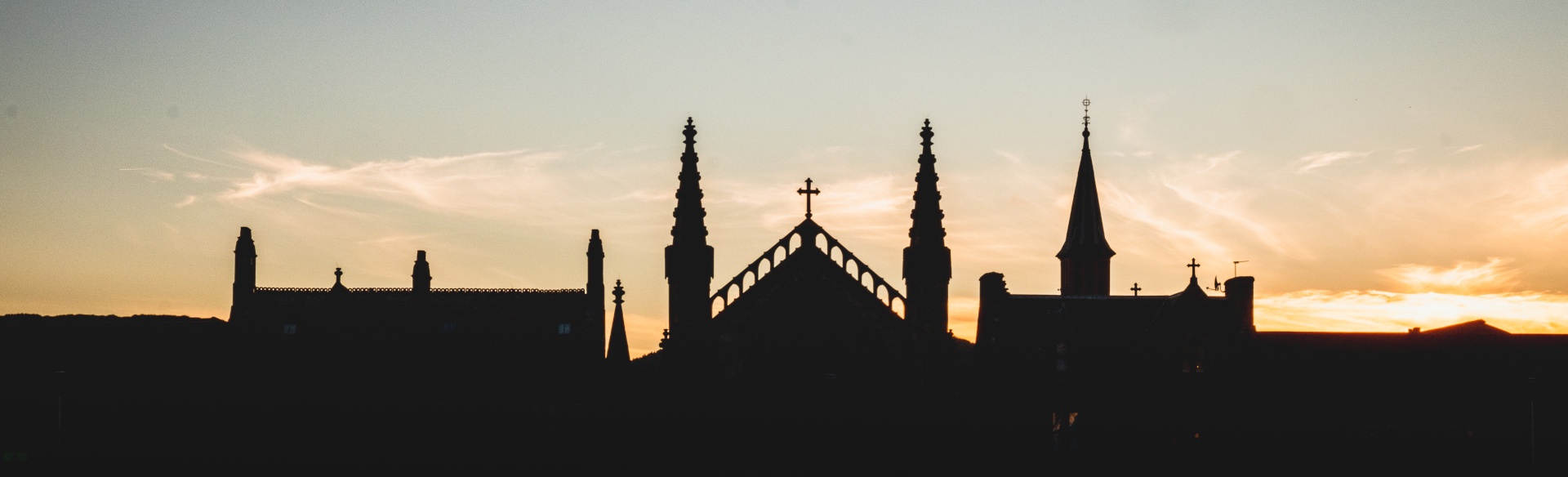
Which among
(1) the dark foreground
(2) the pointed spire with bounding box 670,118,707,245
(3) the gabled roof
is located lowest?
(1) the dark foreground

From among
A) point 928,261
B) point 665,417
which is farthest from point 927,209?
point 665,417

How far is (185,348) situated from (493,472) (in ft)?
82.1

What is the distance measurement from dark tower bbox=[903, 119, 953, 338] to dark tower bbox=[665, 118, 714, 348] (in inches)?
239

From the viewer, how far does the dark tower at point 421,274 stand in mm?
71375

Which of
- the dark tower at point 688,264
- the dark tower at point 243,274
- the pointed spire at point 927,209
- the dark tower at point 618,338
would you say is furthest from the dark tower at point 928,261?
the dark tower at point 243,274

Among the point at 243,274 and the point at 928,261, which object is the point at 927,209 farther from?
the point at 243,274

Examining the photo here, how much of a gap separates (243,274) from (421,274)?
8.95 m

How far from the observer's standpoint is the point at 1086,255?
7506cm

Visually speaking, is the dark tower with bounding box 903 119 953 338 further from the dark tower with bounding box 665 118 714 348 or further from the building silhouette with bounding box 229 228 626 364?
the building silhouette with bounding box 229 228 626 364

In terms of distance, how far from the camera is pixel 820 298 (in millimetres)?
45719

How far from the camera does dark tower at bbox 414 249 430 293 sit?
71375mm

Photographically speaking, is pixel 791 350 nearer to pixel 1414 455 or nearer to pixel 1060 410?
pixel 1060 410

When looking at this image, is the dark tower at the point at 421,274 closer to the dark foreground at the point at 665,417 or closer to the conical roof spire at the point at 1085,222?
the dark foreground at the point at 665,417

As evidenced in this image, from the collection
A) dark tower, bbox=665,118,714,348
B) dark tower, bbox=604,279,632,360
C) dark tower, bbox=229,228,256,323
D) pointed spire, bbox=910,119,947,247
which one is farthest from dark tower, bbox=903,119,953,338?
dark tower, bbox=229,228,256,323
